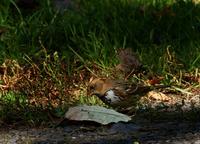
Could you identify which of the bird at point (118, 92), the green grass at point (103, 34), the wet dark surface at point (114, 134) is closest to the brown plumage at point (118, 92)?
the bird at point (118, 92)

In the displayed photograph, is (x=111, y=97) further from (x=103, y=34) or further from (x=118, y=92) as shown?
(x=103, y=34)

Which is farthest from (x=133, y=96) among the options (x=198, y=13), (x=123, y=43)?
(x=198, y=13)

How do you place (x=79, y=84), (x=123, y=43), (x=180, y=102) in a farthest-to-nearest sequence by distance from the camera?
(x=123, y=43) < (x=79, y=84) < (x=180, y=102)

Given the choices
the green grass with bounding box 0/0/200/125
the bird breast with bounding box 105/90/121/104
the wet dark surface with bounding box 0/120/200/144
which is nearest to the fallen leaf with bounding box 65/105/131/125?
the wet dark surface with bounding box 0/120/200/144

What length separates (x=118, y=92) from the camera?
541 centimetres

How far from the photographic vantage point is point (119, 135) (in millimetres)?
4688

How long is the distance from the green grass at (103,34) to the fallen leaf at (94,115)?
1.24 metres

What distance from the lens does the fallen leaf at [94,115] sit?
4789 millimetres

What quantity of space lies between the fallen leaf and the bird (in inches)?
18.1

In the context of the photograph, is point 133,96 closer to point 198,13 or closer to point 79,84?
point 79,84

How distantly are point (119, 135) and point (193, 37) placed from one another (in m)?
2.55

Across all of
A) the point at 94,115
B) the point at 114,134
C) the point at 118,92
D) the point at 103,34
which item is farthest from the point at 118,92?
the point at 103,34

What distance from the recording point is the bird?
17.6 feet

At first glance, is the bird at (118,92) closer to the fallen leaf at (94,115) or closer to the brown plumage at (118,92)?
the brown plumage at (118,92)
